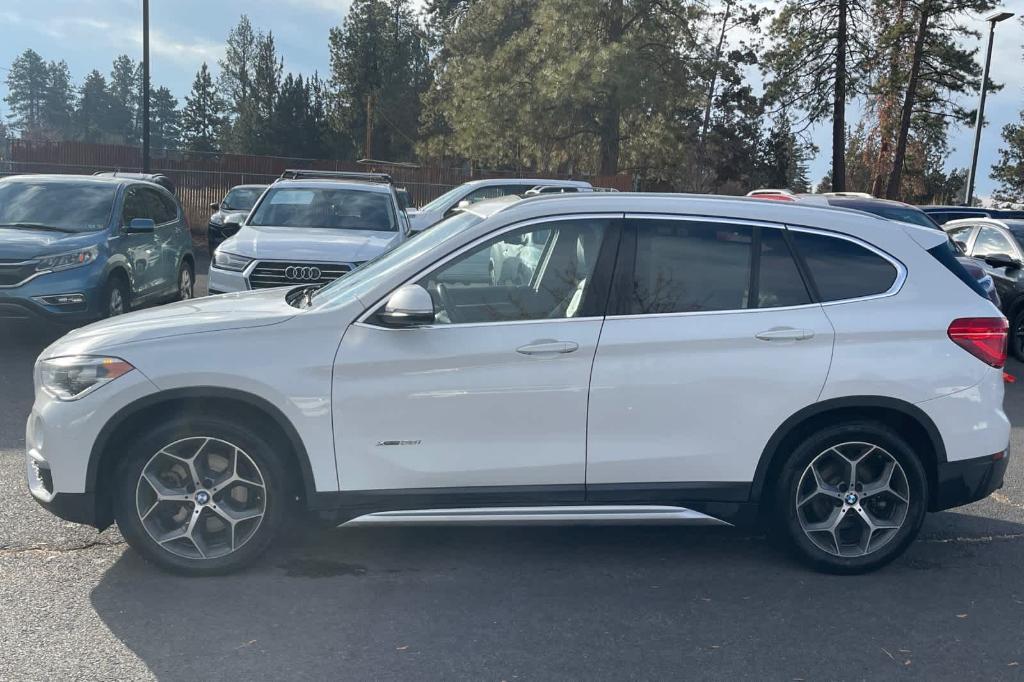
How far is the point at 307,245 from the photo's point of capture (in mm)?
10430

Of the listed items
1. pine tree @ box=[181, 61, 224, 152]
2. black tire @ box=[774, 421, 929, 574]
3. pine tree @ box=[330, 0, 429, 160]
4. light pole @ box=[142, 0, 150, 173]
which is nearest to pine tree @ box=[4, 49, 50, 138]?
pine tree @ box=[181, 61, 224, 152]

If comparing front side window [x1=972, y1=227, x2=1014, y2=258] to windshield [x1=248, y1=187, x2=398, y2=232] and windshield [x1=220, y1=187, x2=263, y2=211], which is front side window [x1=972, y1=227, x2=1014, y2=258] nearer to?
windshield [x1=248, y1=187, x2=398, y2=232]

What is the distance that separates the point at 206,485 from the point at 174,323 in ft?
2.49

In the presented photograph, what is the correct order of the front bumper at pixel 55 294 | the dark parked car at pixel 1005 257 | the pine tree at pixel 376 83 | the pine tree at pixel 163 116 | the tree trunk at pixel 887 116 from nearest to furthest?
the front bumper at pixel 55 294 < the dark parked car at pixel 1005 257 < the tree trunk at pixel 887 116 < the pine tree at pixel 376 83 < the pine tree at pixel 163 116

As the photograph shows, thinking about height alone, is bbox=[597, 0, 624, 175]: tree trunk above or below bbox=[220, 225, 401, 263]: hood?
above

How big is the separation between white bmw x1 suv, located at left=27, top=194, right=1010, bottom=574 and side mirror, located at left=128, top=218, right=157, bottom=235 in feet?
20.6

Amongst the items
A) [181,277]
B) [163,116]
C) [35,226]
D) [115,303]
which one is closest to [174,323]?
[115,303]

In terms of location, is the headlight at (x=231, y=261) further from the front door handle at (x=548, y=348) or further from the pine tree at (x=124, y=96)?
the pine tree at (x=124, y=96)

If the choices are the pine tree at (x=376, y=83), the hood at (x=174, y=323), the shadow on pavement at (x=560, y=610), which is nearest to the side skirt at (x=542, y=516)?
the shadow on pavement at (x=560, y=610)

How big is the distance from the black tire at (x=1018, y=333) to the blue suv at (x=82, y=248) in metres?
10.00

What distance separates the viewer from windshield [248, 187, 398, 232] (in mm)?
11609

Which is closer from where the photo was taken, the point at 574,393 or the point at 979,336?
the point at 574,393

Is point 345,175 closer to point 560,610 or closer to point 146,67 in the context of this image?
point 560,610

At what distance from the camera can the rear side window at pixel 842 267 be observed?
5.03 metres
